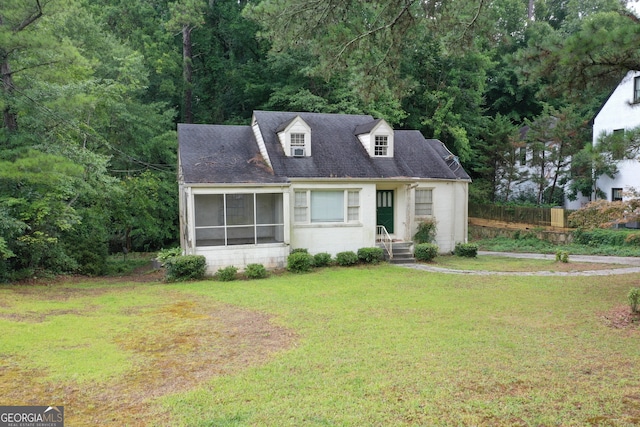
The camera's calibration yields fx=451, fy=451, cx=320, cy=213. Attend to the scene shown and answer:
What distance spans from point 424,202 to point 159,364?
15800mm

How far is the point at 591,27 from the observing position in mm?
7926

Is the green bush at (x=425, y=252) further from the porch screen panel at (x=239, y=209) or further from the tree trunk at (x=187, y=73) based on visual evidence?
the tree trunk at (x=187, y=73)

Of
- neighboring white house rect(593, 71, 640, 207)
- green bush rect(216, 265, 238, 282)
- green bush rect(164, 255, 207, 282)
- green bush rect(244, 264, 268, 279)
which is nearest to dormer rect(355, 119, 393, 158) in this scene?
green bush rect(244, 264, 268, 279)

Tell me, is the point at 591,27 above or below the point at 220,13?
below

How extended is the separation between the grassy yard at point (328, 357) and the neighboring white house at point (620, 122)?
1508 centimetres

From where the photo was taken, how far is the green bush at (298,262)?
55.3 ft

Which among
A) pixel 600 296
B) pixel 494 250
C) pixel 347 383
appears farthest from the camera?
pixel 494 250

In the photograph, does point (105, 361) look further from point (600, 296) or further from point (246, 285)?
point (600, 296)

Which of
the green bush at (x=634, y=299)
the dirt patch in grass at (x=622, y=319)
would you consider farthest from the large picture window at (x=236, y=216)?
the green bush at (x=634, y=299)

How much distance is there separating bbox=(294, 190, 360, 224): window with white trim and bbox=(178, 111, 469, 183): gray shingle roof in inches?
30.0

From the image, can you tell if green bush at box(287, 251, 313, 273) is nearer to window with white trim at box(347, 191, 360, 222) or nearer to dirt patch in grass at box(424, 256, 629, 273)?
window with white trim at box(347, 191, 360, 222)

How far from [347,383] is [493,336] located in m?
3.72

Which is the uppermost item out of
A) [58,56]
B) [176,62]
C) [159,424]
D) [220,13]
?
[220,13]

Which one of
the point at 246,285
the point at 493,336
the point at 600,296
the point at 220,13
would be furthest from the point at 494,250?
the point at 220,13
